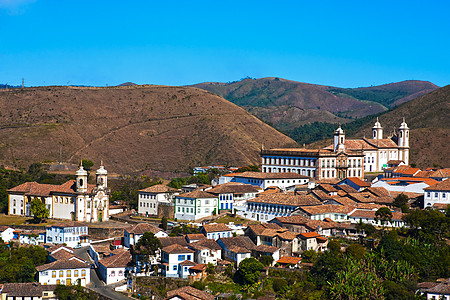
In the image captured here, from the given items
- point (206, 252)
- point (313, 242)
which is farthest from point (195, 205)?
point (313, 242)

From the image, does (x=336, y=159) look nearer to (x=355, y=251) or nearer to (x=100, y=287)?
(x=355, y=251)

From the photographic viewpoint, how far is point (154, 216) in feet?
247

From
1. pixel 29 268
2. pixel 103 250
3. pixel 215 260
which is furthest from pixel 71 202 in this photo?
pixel 215 260

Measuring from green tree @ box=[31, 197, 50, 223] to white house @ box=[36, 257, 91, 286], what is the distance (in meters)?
17.6

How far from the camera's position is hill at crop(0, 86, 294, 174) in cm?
12600

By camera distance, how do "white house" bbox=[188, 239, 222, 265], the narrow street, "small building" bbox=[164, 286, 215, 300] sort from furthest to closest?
"white house" bbox=[188, 239, 222, 265]
the narrow street
"small building" bbox=[164, 286, 215, 300]

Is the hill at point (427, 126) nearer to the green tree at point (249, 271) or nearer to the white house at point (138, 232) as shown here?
the white house at point (138, 232)

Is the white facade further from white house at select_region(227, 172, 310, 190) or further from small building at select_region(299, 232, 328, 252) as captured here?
small building at select_region(299, 232, 328, 252)

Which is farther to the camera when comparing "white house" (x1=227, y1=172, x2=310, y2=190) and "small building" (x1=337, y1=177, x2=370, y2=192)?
"white house" (x1=227, y1=172, x2=310, y2=190)

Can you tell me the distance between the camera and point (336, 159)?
84.6 m

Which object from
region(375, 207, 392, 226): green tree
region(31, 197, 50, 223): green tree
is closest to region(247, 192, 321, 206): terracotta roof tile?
region(375, 207, 392, 226): green tree

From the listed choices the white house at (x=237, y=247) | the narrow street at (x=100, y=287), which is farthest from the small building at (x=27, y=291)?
the white house at (x=237, y=247)

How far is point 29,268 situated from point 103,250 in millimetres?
8827

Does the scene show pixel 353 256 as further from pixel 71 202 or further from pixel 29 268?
pixel 71 202
